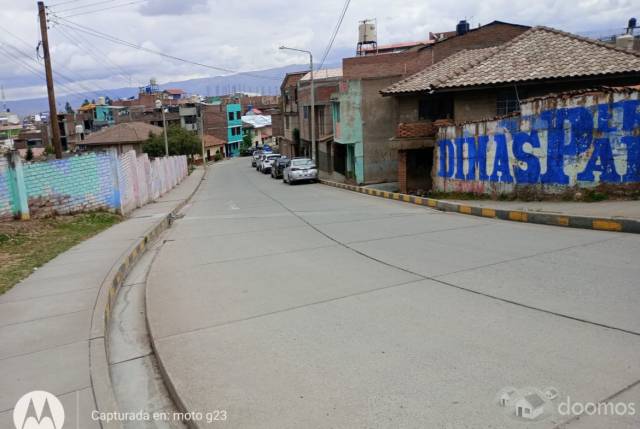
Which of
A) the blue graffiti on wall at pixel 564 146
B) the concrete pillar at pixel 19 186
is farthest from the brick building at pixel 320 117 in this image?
the concrete pillar at pixel 19 186

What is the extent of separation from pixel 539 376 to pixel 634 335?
4.50 ft

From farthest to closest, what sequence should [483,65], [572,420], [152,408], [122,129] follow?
[122,129] < [483,65] < [152,408] < [572,420]

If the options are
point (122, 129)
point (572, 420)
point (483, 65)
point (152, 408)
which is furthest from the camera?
point (122, 129)

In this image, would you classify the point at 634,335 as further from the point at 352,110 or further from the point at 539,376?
the point at 352,110

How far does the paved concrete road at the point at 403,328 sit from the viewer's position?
3.85 meters

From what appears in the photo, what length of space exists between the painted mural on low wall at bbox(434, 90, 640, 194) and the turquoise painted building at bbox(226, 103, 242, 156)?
91538 mm

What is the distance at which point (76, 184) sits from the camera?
55.2 feet

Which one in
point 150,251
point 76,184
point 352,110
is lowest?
point 150,251

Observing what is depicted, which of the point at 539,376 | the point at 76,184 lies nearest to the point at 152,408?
the point at 539,376

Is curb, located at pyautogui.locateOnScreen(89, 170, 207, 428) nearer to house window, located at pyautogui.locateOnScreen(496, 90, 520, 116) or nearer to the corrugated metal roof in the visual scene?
house window, located at pyautogui.locateOnScreen(496, 90, 520, 116)

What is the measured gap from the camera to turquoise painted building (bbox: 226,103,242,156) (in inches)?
4124

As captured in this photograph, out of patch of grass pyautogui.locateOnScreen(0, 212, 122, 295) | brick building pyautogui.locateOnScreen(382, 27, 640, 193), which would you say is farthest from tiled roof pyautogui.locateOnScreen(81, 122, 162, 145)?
patch of grass pyautogui.locateOnScreen(0, 212, 122, 295)

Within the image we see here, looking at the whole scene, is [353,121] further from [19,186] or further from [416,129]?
[19,186]

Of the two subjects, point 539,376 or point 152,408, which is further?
point 152,408
